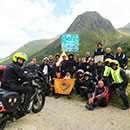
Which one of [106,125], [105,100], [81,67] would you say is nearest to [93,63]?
[81,67]

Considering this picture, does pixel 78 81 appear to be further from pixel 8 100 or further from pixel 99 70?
pixel 8 100

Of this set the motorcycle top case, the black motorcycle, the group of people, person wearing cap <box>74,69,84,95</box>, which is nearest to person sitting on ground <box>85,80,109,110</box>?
the group of people

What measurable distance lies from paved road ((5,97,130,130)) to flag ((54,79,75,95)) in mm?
1824

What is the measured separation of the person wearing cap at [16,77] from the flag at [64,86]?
3936mm

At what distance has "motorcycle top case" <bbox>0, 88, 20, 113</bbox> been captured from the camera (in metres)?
3.29

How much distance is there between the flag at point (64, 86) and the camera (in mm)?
7757

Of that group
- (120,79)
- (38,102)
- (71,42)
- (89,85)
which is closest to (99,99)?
(120,79)

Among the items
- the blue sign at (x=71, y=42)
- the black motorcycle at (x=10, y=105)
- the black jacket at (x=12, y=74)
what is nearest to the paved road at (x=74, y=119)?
the black motorcycle at (x=10, y=105)

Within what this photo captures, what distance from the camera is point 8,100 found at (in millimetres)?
3367

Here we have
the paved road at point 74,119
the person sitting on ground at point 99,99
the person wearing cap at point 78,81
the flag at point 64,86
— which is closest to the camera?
the paved road at point 74,119

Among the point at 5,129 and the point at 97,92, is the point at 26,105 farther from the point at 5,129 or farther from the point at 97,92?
the point at 97,92

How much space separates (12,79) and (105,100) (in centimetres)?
441

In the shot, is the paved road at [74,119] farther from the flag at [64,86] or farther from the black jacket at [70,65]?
the black jacket at [70,65]

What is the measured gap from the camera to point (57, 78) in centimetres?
830
